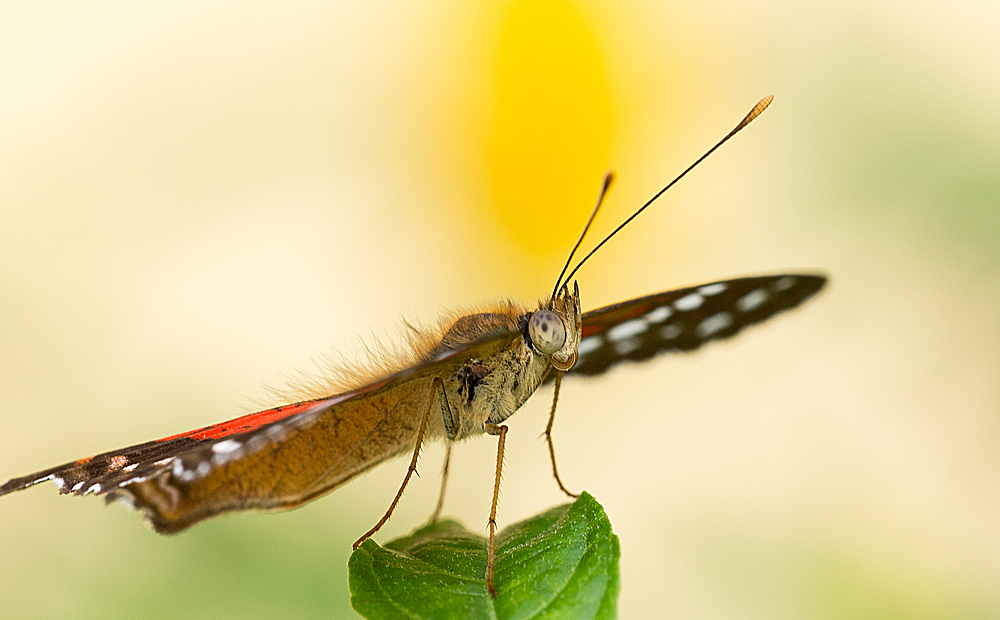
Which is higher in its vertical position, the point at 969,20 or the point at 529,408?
the point at 969,20

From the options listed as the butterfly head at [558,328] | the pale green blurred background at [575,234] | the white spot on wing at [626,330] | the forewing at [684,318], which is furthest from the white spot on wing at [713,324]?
the pale green blurred background at [575,234]

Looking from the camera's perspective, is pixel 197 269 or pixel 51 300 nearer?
pixel 51 300

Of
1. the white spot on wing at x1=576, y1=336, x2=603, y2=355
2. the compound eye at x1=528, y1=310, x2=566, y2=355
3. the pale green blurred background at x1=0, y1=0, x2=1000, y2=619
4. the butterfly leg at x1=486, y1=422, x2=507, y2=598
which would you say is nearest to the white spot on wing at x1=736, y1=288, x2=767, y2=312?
the white spot on wing at x1=576, y1=336, x2=603, y2=355

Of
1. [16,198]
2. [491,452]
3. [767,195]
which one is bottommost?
[491,452]

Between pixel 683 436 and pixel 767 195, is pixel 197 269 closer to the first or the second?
pixel 683 436

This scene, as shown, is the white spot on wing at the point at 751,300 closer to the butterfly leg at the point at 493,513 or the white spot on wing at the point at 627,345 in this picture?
the white spot on wing at the point at 627,345

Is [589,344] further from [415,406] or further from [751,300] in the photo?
[415,406]

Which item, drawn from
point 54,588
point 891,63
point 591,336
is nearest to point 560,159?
point 891,63

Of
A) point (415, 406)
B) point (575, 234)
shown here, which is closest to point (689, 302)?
point (415, 406)
